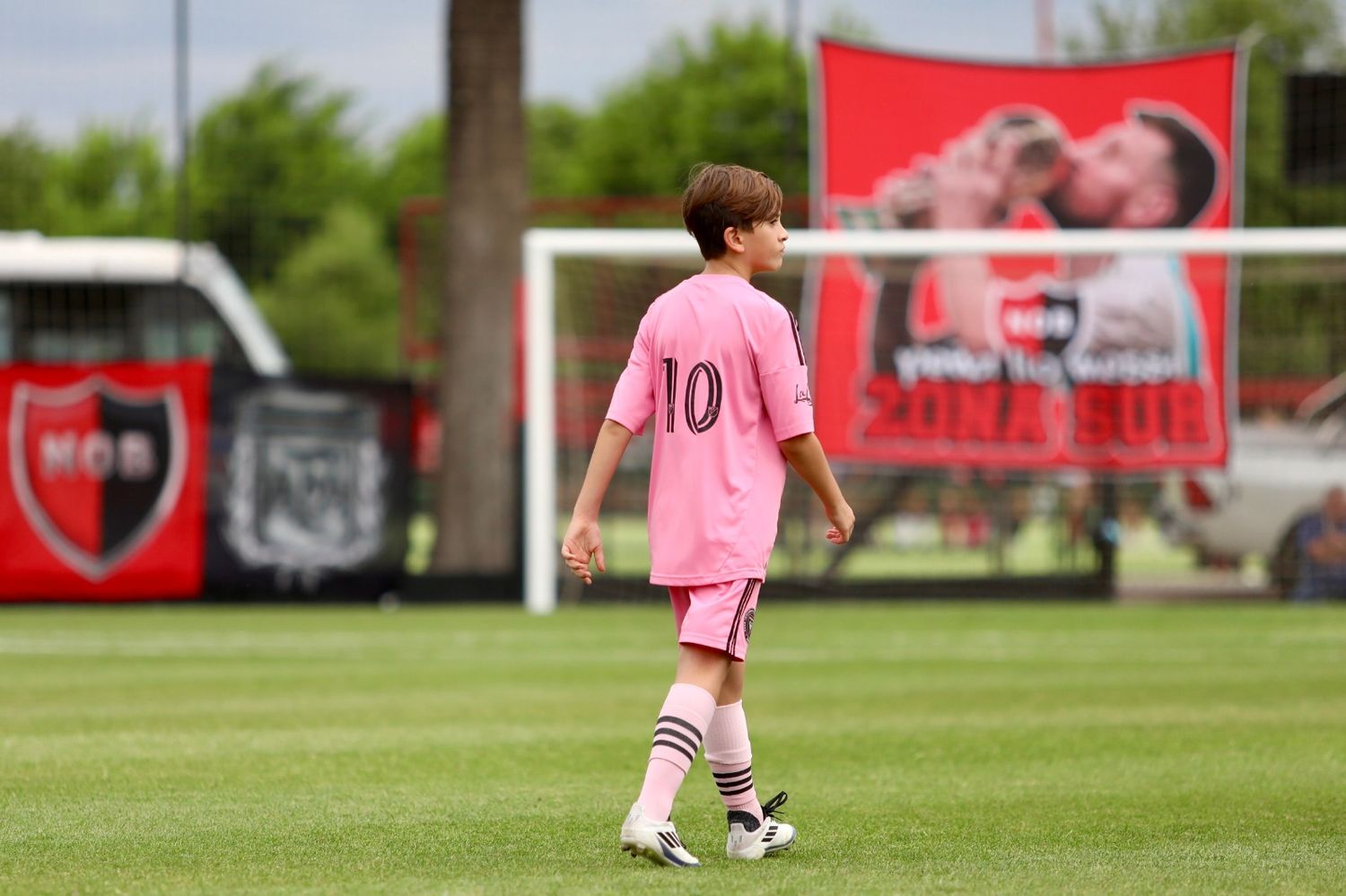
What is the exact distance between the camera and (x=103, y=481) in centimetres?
1505

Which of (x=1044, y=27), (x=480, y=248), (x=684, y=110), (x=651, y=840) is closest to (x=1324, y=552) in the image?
(x=480, y=248)

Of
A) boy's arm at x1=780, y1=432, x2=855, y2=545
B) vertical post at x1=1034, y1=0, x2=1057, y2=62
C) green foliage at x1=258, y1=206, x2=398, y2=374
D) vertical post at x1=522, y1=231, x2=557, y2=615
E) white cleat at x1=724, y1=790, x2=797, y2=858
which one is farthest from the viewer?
Answer: green foliage at x1=258, y1=206, x2=398, y2=374

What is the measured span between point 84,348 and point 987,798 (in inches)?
578

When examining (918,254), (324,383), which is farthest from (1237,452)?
(324,383)

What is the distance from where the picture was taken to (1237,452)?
15.8 metres

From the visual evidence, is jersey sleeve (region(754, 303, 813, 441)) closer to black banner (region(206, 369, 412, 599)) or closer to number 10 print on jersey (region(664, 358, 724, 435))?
number 10 print on jersey (region(664, 358, 724, 435))

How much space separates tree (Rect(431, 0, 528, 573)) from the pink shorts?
1188 centimetres

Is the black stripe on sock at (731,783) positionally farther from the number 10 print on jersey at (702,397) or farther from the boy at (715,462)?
the number 10 print on jersey at (702,397)

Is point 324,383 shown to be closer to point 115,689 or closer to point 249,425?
point 249,425

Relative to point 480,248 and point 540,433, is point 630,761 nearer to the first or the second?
point 540,433

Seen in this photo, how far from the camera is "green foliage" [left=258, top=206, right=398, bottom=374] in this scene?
45.1 m

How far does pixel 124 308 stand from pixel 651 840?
1560cm

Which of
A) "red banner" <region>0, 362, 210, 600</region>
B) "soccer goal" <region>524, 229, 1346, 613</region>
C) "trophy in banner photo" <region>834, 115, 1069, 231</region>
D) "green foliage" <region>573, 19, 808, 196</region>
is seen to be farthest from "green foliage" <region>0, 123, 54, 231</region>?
"soccer goal" <region>524, 229, 1346, 613</region>

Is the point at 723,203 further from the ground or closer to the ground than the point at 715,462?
further from the ground
